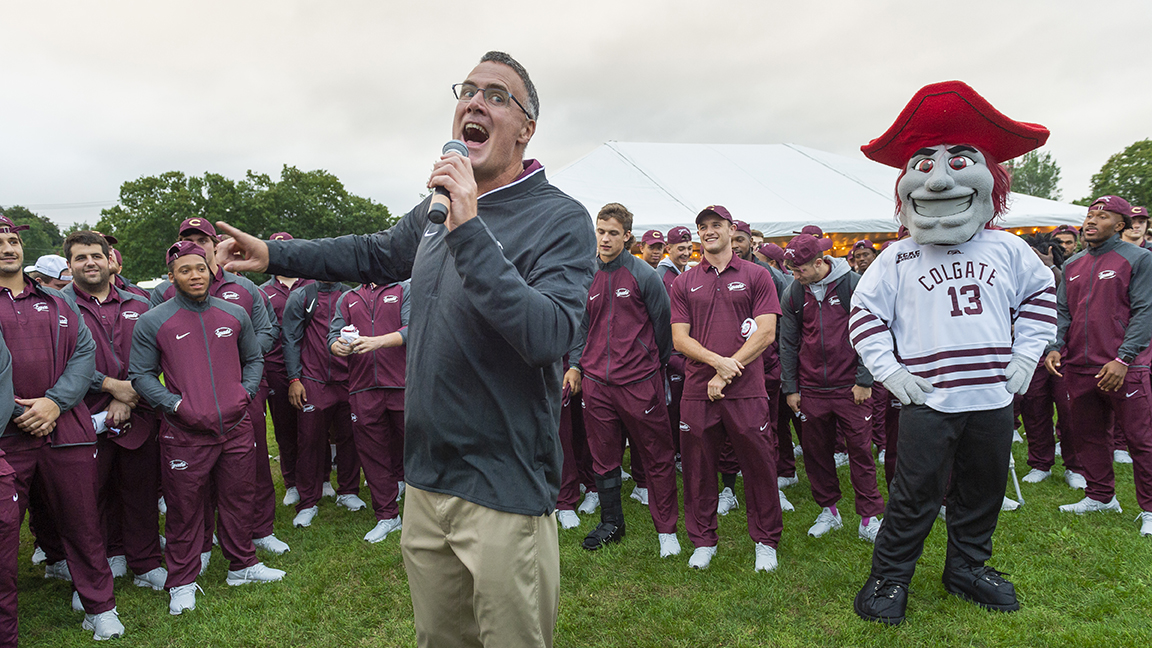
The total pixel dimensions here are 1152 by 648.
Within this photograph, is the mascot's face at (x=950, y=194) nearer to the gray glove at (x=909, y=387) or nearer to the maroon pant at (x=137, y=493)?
the gray glove at (x=909, y=387)

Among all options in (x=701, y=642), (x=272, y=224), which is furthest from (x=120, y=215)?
(x=701, y=642)

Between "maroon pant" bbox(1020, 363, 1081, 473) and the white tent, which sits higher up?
the white tent

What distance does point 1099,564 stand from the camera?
13.5 ft

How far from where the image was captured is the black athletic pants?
343 centimetres

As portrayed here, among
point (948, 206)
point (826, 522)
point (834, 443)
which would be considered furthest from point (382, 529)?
point (948, 206)

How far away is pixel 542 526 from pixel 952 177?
2.97m

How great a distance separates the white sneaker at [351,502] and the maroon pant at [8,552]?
277 centimetres

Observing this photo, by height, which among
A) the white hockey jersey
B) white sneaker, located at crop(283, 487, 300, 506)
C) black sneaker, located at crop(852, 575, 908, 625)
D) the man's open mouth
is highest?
the man's open mouth

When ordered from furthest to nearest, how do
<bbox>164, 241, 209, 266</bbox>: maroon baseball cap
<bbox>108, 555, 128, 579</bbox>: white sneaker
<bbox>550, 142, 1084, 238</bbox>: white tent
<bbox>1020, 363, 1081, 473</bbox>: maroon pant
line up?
1. <bbox>550, 142, 1084, 238</bbox>: white tent
2. <bbox>1020, 363, 1081, 473</bbox>: maroon pant
3. <bbox>108, 555, 128, 579</bbox>: white sneaker
4. <bbox>164, 241, 209, 266</bbox>: maroon baseball cap

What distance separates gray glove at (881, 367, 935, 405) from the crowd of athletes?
1.00 m

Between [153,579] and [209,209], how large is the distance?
38.7 metres

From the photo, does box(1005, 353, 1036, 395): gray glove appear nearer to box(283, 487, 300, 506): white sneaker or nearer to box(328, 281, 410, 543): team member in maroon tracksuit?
box(328, 281, 410, 543): team member in maroon tracksuit

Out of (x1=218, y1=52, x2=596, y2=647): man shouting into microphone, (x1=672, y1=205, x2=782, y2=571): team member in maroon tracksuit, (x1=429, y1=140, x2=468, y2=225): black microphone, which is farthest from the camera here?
(x1=672, y1=205, x2=782, y2=571): team member in maroon tracksuit

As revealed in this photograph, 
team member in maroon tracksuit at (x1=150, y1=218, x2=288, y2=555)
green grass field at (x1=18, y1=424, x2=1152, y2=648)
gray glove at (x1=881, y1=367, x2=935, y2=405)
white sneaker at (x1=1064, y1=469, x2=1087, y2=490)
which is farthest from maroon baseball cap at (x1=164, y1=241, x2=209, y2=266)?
white sneaker at (x1=1064, y1=469, x2=1087, y2=490)
